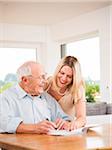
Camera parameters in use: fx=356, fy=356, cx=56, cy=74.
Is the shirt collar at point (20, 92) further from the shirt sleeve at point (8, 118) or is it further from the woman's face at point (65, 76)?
the woman's face at point (65, 76)

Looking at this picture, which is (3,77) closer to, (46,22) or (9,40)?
(9,40)

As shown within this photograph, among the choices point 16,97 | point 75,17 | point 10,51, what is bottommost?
point 16,97

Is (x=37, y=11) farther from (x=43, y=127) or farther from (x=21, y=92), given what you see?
(x=43, y=127)

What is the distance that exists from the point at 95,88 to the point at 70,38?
1152mm

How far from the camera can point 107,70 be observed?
17.0ft

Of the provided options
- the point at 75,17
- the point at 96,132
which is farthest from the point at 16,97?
the point at 75,17

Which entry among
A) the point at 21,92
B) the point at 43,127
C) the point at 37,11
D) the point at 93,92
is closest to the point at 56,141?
the point at 43,127

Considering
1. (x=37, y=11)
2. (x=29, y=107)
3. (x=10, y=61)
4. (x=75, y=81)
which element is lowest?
(x=29, y=107)

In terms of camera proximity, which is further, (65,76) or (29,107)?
(65,76)

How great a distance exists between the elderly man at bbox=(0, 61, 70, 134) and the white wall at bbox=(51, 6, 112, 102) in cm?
307

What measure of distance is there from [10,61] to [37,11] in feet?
3.59

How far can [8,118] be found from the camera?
1900 mm

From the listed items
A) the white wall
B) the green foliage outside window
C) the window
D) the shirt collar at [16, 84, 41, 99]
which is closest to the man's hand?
the shirt collar at [16, 84, 41, 99]

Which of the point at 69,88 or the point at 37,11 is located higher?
the point at 37,11
